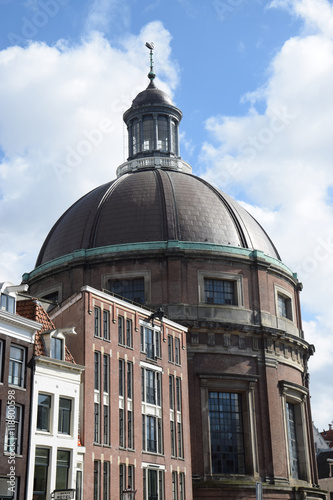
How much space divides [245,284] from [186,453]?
53.4ft

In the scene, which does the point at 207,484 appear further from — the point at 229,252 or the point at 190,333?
the point at 229,252

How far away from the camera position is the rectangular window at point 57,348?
128 ft

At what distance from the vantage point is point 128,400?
1737 inches

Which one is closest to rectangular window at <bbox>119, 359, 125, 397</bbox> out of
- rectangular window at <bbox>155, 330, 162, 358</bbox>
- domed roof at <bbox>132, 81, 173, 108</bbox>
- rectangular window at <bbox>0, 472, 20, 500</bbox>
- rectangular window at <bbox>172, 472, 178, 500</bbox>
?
rectangular window at <bbox>155, 330, 162, 358</bbox>

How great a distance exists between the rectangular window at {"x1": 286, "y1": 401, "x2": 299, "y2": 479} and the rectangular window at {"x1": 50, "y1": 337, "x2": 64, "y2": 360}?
25.6 metres

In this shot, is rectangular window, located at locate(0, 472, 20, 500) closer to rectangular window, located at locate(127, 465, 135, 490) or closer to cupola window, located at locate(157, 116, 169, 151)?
rectangular window, located at locate(127, 465, 135, 490)

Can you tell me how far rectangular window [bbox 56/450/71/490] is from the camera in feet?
121

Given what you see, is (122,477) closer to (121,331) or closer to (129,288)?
(121,331)

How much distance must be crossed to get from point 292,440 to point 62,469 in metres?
27.0

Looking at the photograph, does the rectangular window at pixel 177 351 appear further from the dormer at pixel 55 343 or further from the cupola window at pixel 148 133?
the cupola window at pixel 148 133

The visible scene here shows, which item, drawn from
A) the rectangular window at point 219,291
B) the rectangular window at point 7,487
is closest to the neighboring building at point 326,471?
the rectangular window at point 219,291

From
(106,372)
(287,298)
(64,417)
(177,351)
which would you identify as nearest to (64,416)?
(64,417)

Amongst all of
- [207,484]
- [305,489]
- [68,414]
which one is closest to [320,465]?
[305,489]

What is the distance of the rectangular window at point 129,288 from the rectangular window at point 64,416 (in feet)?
65.0
